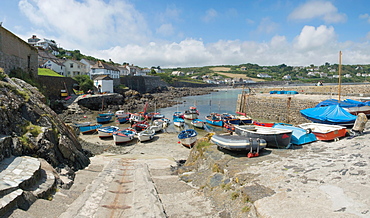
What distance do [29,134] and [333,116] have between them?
62.3 ft

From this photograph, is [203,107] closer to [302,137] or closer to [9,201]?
[302,137]

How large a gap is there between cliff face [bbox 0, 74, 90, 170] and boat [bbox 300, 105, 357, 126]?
55.0 feet

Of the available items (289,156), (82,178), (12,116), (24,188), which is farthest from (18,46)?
(289,156)

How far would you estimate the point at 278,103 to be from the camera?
107 ft

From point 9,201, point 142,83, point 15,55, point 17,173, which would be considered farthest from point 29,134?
point 142,83

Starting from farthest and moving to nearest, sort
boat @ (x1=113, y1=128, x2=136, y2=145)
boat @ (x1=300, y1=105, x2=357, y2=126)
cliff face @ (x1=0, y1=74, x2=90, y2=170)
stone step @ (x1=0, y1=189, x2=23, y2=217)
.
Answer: boat @ (x1=113, y1=128, x2=136, y2=145), boat @ (x1=300, y1=105, x2=357, y2=126), cliff face @ (x1=0, y1=74, x2=90, y2=170), stone step @ (x1=0, y1=189, x2=23, y2=217)

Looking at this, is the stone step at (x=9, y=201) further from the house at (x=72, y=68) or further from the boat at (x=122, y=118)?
the house at (x=72, y=68)

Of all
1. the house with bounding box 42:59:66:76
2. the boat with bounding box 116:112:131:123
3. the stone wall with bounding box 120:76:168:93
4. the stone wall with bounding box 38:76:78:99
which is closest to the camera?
the boat with bounding box 116:112:131:123

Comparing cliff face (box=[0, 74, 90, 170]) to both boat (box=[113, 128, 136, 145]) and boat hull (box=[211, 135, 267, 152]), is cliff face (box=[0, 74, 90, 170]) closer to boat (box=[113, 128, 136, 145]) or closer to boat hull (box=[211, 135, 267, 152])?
boat hull (box=[211, 135, 267, 152])

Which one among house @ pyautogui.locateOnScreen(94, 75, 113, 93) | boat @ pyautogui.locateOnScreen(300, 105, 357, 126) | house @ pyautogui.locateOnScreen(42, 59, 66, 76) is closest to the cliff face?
boat @ pyautogui.locateOnScreen(300, 105, 357, 126)

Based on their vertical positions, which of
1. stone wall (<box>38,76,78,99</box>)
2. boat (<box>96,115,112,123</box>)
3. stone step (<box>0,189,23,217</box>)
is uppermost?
stone wall (<box>38,76,78,99</box>)

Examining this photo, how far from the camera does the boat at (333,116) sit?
16031 mm

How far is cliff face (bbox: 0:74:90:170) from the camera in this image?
8.46m

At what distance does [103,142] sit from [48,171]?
14660mm
